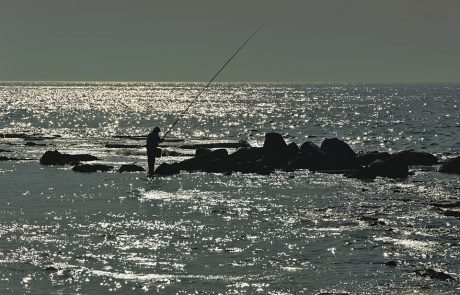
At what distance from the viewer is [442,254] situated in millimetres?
18469

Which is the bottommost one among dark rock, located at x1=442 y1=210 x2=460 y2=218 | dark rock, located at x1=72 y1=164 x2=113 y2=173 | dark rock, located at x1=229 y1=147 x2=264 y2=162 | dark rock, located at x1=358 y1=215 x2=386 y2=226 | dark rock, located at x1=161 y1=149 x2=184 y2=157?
dark rock, located at x1=161 y1=149 x2=184 y2=157

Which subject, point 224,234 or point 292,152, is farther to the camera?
point 292,152

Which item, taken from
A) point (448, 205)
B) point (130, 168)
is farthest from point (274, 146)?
point (448, 205)

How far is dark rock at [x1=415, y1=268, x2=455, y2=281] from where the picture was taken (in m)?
16.2

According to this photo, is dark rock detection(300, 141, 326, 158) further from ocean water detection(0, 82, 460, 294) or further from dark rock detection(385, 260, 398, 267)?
dark rock detection(385, 260, 398, 267)

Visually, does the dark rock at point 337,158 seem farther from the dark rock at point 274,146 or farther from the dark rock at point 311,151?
the dark rock at point 274,146

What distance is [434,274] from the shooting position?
16453 millimetres

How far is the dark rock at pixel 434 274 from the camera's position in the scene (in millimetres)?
16219

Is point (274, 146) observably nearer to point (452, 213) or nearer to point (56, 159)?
point (56, 159)

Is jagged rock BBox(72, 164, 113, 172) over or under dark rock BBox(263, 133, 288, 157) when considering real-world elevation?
under

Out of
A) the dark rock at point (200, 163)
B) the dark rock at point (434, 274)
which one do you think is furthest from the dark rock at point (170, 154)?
the dark rock at point (434, 274)

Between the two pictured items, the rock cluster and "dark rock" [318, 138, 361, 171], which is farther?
"dark rock" [318, 138, 361, 171]

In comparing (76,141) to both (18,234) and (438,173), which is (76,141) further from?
(18,234)

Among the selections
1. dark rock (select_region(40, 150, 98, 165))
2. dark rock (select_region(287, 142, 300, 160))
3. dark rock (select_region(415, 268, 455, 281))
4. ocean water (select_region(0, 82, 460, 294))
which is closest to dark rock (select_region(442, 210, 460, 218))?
ocean water (select_region(0, 82, 460, 294))
